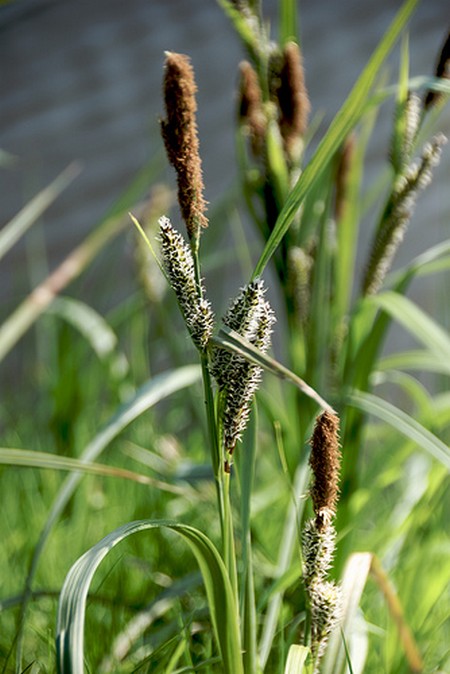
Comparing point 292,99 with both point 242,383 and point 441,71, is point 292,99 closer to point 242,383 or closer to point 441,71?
point 441,71

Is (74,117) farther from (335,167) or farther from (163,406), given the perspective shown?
(335,167)

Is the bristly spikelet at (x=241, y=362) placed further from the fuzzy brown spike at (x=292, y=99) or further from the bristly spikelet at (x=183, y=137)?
the fuzzy brown spike at (x=292, y=99)

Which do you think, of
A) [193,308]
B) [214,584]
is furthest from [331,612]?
[193,308]

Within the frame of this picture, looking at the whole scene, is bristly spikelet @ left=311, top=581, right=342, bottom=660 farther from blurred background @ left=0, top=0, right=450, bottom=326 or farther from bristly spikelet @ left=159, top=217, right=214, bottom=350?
blurred background @ left=0, top=0, right=450, bottom=326

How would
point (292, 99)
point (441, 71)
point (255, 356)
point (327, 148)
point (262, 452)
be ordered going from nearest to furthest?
point (255, 356)
point (327, 148)
point (441, 71)
point (292, 99)
point (262, 452)

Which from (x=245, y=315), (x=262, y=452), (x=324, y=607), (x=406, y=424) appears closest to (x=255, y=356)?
(x=245, y=315)

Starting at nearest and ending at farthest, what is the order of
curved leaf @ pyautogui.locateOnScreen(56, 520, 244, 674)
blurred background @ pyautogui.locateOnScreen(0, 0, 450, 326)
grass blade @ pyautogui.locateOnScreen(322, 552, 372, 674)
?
1. curved leaf @ pyautogui.locateOnScreen(56, 520, 244, 674)
2. grass blade @ pyautogui.locateOnScreen(322, 552, 372, 674)
3. blurred background @ pyautogui.locateOnScreen(0, 0, 450, 326)

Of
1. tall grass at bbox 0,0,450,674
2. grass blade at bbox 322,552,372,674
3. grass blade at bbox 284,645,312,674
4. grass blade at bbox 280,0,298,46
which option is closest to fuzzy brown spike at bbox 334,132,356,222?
tall grass at bbox 0,0,450,674
